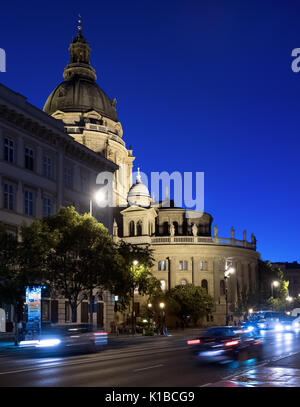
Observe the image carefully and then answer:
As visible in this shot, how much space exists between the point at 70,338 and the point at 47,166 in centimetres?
2683

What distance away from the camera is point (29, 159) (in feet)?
165

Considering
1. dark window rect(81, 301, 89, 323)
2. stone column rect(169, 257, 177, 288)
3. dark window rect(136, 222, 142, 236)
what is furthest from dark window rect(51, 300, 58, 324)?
dark window rect(136, 222, 142, 236)

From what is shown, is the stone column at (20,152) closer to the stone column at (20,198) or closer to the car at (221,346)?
the stone column at (20,198)

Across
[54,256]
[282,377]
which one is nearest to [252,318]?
[54,256]

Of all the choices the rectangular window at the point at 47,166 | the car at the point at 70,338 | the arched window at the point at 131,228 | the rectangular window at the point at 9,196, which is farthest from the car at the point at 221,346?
the arched window at the point at 131,228

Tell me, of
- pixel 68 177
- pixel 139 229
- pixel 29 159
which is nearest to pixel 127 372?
pixel 29 159

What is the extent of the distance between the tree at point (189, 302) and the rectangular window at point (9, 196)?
47347mm

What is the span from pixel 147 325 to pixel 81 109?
6805 centimetres

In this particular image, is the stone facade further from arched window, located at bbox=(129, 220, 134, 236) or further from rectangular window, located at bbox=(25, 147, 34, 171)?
arched window, located at bbox=(129, 220, 134, 236)

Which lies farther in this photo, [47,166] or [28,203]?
[47,166]

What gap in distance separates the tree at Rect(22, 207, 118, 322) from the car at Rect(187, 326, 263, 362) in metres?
17.8

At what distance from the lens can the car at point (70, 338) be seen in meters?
29.1

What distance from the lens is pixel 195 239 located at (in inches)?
4279

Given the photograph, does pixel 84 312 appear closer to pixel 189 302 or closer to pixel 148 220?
pixel 189 302
